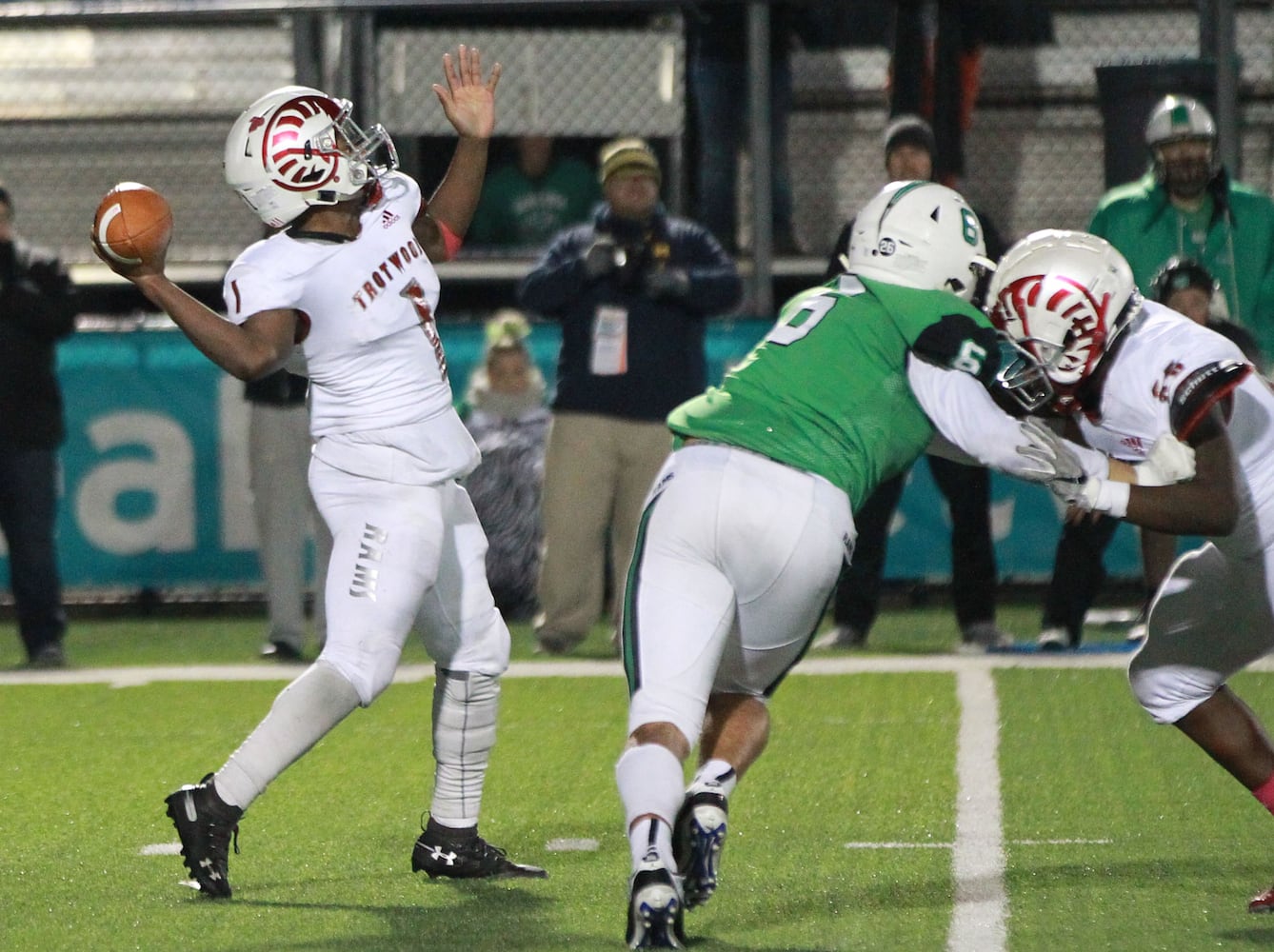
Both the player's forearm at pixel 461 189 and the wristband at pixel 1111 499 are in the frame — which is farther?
the player's forearm at pixel 461 189

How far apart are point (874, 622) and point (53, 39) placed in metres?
5.79

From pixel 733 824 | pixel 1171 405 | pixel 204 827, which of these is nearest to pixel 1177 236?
pixel 733 824

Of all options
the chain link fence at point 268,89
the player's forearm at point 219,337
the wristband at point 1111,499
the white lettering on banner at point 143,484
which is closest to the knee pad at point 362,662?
the player's forearm at point 219,337

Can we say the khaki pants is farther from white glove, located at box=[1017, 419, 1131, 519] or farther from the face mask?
white glove, located at box=[1017, 419, 1131, 519]

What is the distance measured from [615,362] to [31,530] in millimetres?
2458

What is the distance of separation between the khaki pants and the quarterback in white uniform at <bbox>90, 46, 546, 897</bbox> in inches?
132

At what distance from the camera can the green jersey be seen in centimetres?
404

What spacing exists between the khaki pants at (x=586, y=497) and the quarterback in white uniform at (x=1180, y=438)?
12.4ft

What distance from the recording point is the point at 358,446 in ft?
15.1

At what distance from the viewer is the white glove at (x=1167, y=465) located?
402 cm

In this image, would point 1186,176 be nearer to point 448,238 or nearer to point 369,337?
point 448,238

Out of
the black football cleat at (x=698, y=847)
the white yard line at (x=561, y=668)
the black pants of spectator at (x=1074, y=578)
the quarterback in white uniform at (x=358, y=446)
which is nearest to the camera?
the black football cleat at (x=698, y=847)

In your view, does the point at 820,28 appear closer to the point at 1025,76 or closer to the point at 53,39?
the point at 1025,76

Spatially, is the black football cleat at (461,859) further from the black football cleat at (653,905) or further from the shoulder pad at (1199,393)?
the shoulder pad at (1199,393)
